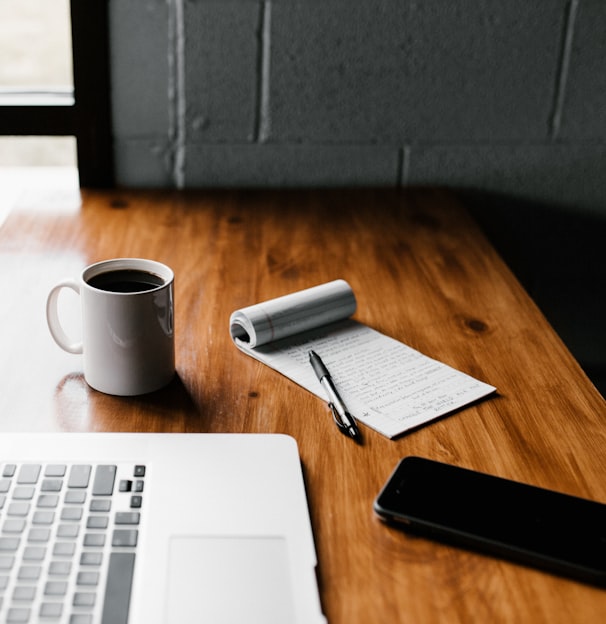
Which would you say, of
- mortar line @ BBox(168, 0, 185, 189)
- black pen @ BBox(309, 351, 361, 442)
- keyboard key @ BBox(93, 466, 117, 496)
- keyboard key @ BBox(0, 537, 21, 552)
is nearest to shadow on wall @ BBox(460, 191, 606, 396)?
mortar line @ BBox(168, 0, 185, 189)

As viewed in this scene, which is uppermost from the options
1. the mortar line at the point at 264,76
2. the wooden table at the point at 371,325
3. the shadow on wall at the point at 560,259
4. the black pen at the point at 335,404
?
the mortar line at the point at 264,76

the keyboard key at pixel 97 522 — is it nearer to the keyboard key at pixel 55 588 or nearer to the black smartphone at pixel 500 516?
the keyboard key at pixel 55 588

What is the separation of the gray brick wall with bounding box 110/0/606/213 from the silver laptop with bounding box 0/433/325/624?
33.9 inches

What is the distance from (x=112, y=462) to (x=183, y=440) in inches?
2.8

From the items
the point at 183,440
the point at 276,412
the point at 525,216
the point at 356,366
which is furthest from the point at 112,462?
the point at 525,216

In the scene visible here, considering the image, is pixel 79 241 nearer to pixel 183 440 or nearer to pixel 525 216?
pixel 183 440

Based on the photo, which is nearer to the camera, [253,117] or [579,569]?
[579,569]

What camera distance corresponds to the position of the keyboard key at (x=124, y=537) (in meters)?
0.61

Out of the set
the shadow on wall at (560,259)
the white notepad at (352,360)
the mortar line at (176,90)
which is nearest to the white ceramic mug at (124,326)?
the white notepad at (352,360)

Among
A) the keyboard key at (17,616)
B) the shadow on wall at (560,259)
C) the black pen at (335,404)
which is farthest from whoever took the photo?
the shadow on wall at (560,259)

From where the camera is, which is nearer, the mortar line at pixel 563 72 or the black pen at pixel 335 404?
the black pen at pixel 335 404

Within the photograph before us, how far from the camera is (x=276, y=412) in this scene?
810 mm

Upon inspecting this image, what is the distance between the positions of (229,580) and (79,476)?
167mm

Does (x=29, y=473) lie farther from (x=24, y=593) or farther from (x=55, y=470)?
(x=24, y=593)
